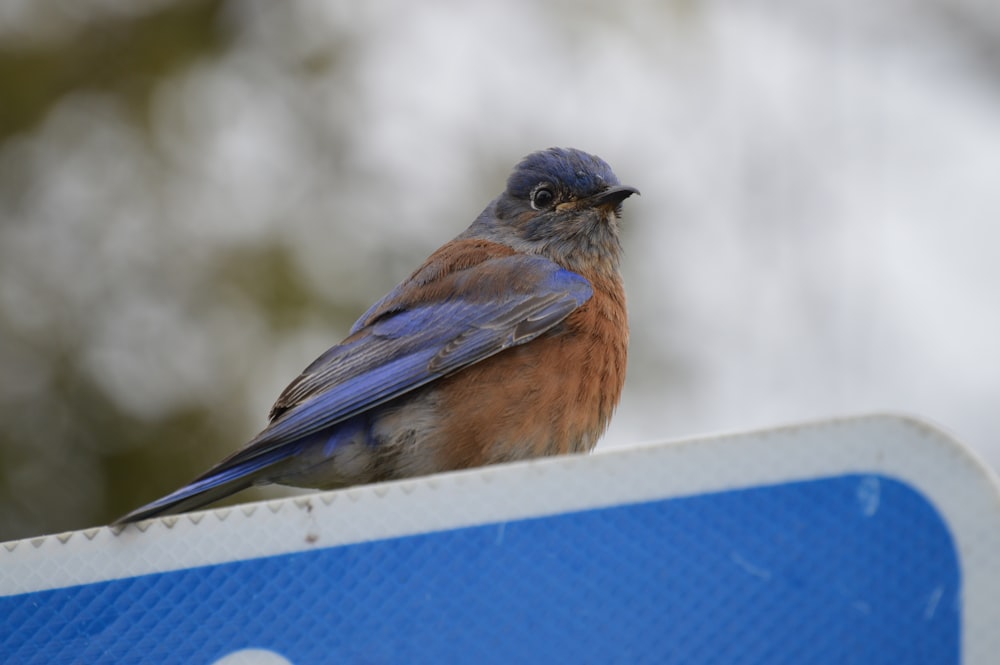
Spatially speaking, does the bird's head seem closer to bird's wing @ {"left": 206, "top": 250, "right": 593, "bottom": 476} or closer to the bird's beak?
the bird's beak

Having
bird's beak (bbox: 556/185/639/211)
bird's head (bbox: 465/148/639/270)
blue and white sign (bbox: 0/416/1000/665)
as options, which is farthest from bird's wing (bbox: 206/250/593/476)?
blue and white sign (bbox: 0/416/1000/665)

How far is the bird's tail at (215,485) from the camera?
257 cm

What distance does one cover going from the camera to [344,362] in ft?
10.8

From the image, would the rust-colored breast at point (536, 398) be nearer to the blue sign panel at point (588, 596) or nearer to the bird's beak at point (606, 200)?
the bird's beak at point (606, 200)

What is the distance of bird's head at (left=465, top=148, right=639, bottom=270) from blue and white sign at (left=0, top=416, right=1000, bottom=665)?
2057 mm

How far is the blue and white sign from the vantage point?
1.61 metres

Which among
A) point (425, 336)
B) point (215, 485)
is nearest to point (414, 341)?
point (425, 336)

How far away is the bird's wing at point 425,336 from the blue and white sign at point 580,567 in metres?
0.95

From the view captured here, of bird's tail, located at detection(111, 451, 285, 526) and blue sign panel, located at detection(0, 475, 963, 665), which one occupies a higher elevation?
bird's tail, located at detection(111, 451, 285, 526)

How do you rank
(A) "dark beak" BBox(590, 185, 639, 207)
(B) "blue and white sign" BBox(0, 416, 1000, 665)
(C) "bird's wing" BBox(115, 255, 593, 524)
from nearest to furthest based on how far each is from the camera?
1. (B) "blue and white sign" BBox(0, 416, 1000, 665)
2. (C) "bird's wing" BBox(115, 255, 593, 524)
3. (A) "dark beak" BBox(590, 185, 639, 207)

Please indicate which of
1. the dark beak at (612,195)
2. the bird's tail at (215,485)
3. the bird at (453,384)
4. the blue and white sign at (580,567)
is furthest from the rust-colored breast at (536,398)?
the blue and white sign at (580,567)

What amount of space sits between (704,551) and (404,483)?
0.46 m

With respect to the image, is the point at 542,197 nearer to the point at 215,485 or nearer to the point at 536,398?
the point at 536,398

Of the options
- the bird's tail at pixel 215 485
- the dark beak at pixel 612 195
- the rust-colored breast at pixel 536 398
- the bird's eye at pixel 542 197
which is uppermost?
the bird's eye at pixel 542 197
